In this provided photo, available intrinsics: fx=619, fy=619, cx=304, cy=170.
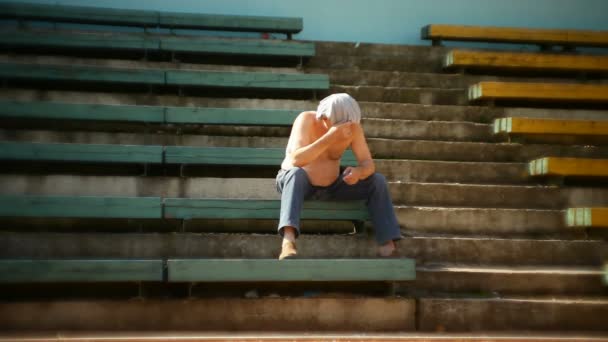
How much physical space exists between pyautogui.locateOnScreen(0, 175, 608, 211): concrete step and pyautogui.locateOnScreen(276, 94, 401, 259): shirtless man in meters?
0.47

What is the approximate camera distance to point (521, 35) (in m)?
5.32

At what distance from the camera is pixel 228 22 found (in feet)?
16.5

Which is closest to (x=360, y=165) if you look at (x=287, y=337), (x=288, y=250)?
(x=288, y=250)

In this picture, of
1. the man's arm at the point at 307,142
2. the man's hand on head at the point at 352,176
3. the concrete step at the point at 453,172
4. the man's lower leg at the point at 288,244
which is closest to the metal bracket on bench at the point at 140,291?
the man's lower leg at the point at 288,244

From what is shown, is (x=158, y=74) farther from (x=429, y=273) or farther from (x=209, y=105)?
(x=429, y=273)

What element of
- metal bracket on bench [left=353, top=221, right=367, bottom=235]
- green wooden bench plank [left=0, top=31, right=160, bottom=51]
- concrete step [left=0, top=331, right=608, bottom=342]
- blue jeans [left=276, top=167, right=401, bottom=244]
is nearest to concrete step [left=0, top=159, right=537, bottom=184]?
metal bracket on bench [left=353, top=221, right=367, bottom=235]

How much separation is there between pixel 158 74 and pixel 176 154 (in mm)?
996

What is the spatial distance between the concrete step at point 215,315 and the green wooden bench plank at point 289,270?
→ 9 centimetres

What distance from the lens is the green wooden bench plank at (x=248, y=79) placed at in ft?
14.0

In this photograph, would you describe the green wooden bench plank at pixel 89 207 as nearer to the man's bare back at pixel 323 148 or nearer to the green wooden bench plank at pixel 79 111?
the man's bare back at pixel 323 148

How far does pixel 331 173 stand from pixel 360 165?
158mm

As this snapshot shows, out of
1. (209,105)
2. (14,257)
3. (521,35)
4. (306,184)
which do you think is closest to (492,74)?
(521,35)

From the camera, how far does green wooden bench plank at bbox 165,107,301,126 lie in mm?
3865

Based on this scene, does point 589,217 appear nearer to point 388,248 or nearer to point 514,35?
point 388,248
